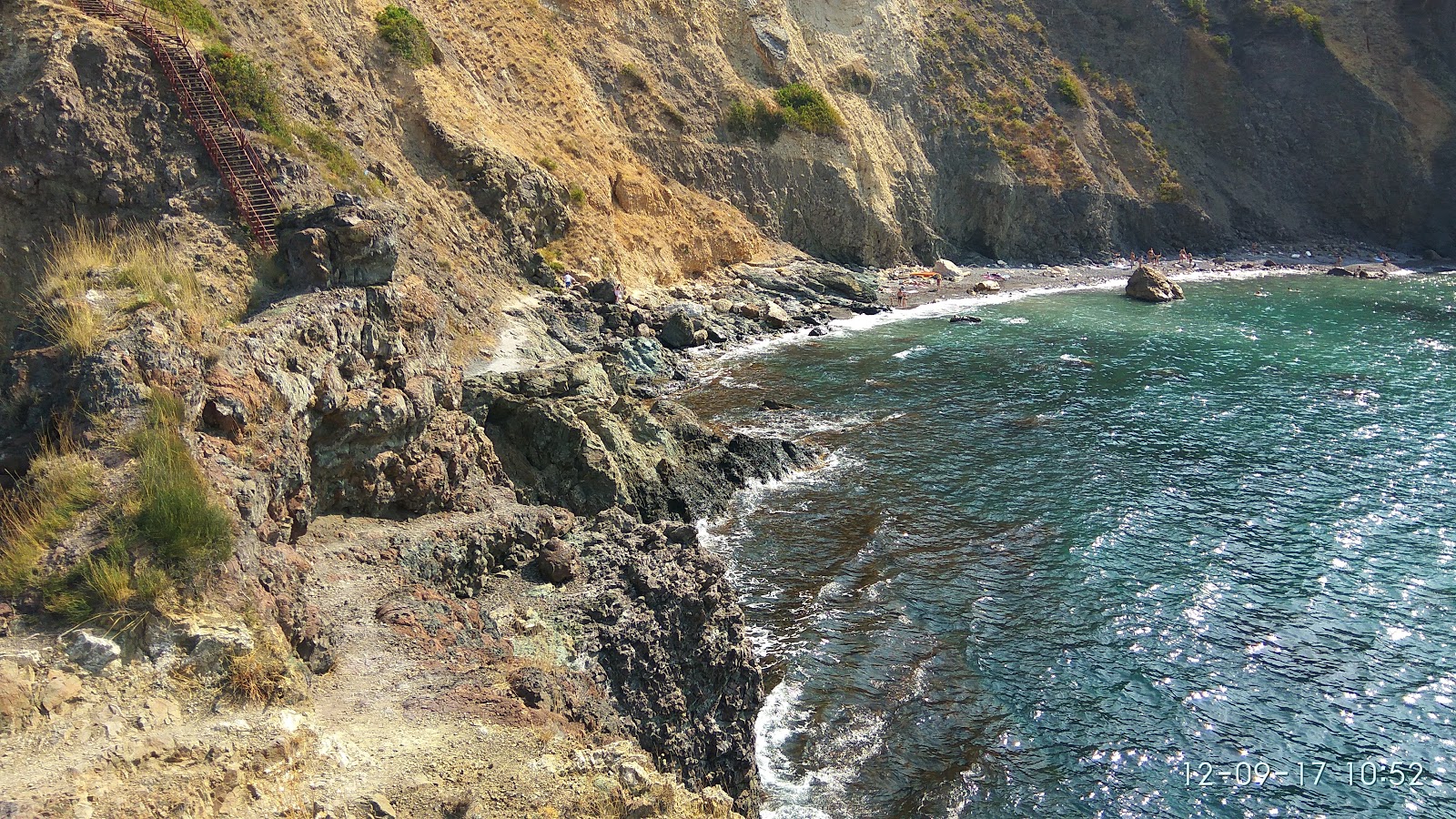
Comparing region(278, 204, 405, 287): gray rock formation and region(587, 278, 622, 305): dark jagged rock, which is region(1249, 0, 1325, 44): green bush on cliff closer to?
region(587, 278, 622, 305): dark jagged rock

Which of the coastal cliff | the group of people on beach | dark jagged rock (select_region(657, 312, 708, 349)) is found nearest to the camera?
the coastal cliff

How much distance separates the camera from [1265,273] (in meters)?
70.1

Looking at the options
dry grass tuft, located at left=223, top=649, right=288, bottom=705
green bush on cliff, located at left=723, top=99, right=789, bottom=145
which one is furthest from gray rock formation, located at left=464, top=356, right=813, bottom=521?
green bush on cliff, located at left=723, top=99, right=789, bottom=145

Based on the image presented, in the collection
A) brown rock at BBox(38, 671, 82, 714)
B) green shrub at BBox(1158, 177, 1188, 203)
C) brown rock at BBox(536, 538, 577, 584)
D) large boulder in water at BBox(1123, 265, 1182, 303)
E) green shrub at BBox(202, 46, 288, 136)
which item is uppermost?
green shrub at BBox(202, 46, 288, 136)

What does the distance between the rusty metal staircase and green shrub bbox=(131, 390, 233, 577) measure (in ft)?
27.3

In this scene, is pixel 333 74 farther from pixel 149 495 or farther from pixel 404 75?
pixel 149 495

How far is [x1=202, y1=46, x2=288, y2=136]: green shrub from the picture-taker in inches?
920

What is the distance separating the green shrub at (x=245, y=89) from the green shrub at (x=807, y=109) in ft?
130

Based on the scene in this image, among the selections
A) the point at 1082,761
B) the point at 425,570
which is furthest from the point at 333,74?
the point at 1082,761

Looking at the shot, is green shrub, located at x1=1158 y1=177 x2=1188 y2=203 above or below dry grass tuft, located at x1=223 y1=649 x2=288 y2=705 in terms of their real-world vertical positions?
above

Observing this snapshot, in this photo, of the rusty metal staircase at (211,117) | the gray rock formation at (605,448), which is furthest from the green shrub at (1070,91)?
the rusty metal staircase at (211,117)

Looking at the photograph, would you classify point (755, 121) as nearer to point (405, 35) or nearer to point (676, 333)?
point (676, 333)

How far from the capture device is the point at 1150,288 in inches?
2261

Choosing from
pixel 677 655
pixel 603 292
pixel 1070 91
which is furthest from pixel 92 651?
pixel 1070 91
